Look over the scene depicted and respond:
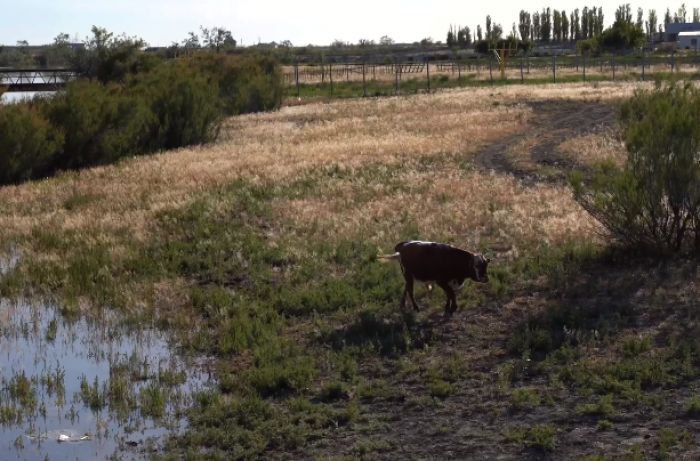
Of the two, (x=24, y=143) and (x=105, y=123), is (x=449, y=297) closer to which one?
(x=24, y=143)

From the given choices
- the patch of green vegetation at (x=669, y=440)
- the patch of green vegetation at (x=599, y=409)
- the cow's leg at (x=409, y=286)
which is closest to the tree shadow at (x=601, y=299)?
the cow's leg at (x=409, y=286)

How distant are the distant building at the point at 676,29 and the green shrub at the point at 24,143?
115 m

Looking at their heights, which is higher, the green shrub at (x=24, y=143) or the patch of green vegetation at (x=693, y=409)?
the green shrub at (x=24, y=143)

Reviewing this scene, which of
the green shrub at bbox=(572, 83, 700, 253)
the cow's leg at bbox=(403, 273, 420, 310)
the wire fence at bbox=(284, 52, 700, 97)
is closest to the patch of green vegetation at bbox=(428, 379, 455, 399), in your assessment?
the cow's leg at bbox=(403, 273, 420, 310)

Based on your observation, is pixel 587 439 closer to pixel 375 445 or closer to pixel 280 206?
pixel 375 445

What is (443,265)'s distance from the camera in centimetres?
1159

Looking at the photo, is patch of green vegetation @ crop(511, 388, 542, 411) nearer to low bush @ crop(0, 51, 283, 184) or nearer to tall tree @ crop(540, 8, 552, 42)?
low bush @ crop(0, 51, 283, 184)

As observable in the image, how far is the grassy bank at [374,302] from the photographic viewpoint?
8.42m

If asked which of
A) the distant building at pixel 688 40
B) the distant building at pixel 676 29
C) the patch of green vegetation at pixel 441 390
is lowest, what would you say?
the patch of green vegetation at pixel 441 390

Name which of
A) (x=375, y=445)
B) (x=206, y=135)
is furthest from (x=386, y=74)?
(x=375, y=445)

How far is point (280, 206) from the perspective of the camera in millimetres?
19406

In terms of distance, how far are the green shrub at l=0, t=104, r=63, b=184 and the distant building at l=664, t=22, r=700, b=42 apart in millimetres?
115363

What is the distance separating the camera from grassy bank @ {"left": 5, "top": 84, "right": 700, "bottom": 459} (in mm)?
8422

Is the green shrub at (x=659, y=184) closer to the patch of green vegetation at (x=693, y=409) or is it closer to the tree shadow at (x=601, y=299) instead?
the tree shadow at (x=601, y=299)
